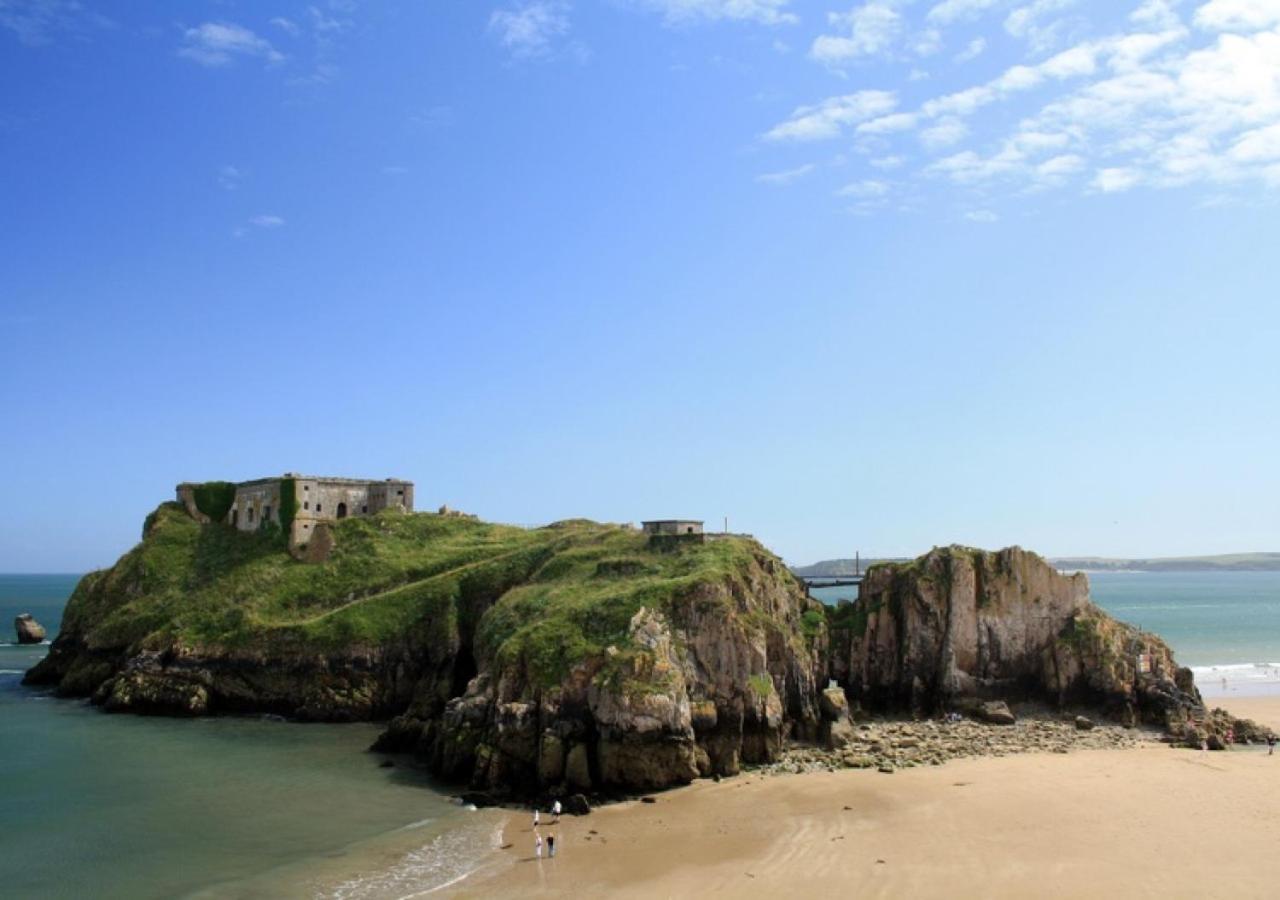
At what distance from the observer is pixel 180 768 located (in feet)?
137

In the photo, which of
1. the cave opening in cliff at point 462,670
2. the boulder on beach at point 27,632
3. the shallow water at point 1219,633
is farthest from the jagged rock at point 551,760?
the boulder on beach at point 27,632

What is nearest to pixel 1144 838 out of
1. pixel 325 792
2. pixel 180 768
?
pixel 325 792

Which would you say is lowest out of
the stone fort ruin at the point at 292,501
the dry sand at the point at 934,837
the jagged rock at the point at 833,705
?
the dry sand at the point at 934,837

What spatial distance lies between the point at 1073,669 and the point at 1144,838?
67.3 ft

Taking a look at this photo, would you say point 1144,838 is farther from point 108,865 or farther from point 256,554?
point 256,554

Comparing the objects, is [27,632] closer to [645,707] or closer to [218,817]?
[218,817]

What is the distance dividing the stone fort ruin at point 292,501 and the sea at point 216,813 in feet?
65.8

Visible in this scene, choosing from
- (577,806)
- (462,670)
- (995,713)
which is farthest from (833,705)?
(462,670)

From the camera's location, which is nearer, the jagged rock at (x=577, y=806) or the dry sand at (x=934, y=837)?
the dry sand at (x=934, y=837)

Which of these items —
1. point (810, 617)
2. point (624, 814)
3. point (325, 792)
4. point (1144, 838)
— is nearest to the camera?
point (1144, 838)

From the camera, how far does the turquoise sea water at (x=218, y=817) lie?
28.4 m

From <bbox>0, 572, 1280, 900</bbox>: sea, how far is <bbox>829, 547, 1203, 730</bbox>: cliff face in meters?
26.4

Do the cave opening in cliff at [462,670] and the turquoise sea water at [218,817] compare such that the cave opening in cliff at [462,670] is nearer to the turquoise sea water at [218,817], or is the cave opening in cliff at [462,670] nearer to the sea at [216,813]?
the turquoise sea water at [218,817]

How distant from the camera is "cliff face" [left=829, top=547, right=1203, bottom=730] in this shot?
50.9m
